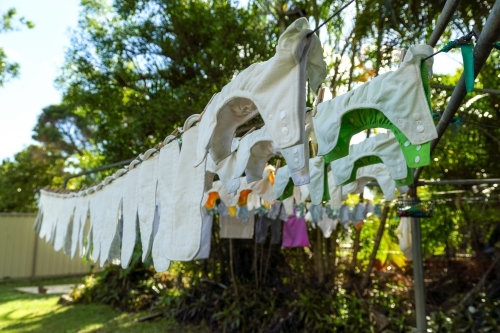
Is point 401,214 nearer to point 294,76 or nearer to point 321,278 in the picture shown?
point 294,76

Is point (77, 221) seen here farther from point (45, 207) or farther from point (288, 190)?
point (288, 190)

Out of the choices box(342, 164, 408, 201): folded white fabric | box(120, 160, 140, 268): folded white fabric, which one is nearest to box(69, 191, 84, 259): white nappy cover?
box(120, 160, 140, 268): folded white fabric

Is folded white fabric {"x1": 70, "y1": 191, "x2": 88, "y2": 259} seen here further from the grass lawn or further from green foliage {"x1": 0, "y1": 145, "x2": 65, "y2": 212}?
green foliage {"x1": 0, "y1": 145, "x2": 65, "y2": 212}

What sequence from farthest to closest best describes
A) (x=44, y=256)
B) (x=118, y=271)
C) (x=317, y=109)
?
(x=44, y=256)
(x=118, y=271)
(x=317, y=109)

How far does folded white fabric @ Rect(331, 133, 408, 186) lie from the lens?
98.3 inches

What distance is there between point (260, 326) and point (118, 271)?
10.1 feet

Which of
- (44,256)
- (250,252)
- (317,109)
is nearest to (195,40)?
(250,252)

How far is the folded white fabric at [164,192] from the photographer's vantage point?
78.5 inches

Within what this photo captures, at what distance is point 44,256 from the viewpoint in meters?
10.1

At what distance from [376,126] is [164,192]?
3.15 ft

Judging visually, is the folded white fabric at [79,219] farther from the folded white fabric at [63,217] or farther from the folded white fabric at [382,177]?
the folded white fabric at [382,177]

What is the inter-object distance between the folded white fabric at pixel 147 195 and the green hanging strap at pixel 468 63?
1.45m

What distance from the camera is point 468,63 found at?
151cm

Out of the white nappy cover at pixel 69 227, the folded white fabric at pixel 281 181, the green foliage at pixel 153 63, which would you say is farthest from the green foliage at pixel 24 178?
the folded white fabric at pixel 281 181
